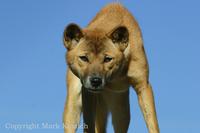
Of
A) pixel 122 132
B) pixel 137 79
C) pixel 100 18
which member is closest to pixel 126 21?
pixel 100 18

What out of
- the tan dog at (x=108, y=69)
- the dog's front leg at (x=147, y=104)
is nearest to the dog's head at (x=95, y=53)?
the tan dog at (x=108, y=69)

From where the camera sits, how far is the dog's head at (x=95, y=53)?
10688 millimetres

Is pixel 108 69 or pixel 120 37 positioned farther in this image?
pixel 120 37

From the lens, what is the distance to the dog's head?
35.1ft

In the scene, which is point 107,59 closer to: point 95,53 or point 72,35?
point 95,53

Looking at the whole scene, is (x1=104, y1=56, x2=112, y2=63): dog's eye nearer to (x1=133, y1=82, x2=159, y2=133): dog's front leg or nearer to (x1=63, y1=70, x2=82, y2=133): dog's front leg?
(x1=133, y1=82, x2=159, y2=133): dog's front leg

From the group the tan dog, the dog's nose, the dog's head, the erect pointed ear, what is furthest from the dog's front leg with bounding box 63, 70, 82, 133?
the dog's nose

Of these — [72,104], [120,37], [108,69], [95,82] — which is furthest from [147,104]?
[72,104]

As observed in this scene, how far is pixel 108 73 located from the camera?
35.9ft

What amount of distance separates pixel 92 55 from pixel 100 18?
1.60 meters

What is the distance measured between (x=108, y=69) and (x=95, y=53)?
35 cm

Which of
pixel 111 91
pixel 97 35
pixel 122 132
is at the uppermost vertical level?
pixel 97 35

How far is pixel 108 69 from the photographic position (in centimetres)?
1089

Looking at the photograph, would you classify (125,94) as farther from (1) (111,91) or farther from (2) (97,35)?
(2) (97,35)
